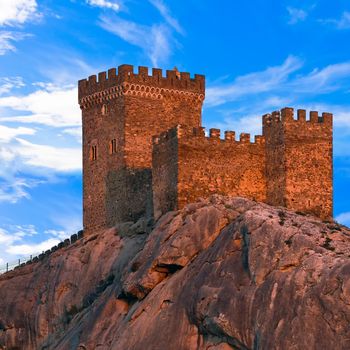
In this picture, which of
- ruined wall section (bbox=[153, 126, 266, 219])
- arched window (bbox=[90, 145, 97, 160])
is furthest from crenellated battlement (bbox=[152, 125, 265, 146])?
arched window (bbox=[90, 145, 97, 160])

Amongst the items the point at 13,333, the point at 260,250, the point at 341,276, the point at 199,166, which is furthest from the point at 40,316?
the point at 341,276

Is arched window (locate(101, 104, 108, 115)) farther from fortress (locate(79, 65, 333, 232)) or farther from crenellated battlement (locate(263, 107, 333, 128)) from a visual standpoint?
crenellated battlement (locate(263, 107, 333, 128))

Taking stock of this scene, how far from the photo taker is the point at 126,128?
73250 mm

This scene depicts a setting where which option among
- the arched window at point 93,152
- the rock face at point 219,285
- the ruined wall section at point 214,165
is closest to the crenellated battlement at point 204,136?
the ruined wall section at point 214,165

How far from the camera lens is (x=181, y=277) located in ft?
197

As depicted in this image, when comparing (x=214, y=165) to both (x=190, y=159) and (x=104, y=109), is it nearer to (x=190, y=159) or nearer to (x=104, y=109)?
(x=190, y=159)

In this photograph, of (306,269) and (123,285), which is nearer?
(306,269)

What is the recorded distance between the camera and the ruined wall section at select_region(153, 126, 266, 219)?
65688 millimetres

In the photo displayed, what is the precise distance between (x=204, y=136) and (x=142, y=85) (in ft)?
29.3

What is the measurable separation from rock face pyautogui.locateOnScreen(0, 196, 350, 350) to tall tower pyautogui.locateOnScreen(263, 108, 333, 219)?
2.48 meters

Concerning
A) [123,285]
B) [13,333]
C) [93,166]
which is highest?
[93,166]

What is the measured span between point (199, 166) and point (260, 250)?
396 inches

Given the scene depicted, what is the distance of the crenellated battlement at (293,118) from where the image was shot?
2618 inches

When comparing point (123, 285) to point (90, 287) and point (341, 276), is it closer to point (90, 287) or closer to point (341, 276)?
point (90, 287)
